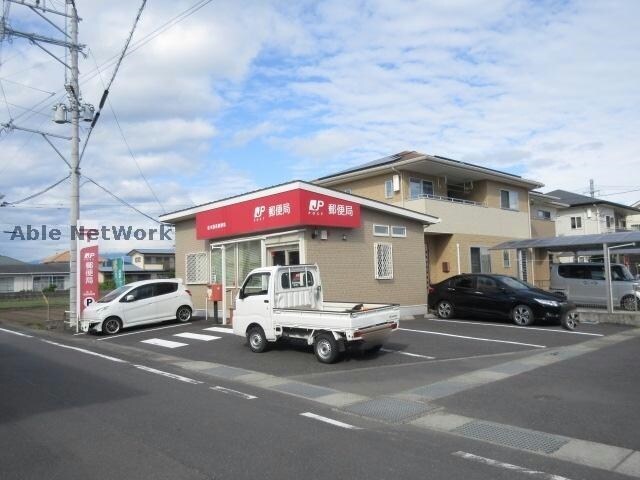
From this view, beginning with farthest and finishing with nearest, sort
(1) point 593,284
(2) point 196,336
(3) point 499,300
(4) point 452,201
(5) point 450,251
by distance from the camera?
1. (4) point 452,201
2. (5) point 450,251
3. (1) point 593,284
4. (3) point 499,300
5. (2) point 196,336

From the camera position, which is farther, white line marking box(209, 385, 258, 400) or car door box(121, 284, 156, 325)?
car door box(121, 284, 156, 325)

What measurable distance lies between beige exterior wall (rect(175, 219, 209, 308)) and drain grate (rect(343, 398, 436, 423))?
1399 centimetres

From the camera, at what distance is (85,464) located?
5320 millimetres

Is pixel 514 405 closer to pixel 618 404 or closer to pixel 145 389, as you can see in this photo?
pixel 618 404

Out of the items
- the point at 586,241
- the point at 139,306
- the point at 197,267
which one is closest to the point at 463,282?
the point at 586,241

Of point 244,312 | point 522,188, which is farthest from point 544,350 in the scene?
point 522,188

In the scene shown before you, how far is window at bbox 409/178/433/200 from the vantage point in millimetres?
24256

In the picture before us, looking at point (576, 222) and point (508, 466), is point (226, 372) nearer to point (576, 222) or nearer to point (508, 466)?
point (508, 466)

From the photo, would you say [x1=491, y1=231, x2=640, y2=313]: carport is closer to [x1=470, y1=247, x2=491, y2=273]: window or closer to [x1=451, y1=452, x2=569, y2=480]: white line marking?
[x1=470, y1=247, x2=491, y2=273]: window

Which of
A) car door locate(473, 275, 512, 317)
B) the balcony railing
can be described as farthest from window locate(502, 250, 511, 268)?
car door locate(473, 275, 512, 317)

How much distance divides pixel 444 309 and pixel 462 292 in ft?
3.26

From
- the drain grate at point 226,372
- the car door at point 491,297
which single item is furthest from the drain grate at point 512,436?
the car door at point 491,297

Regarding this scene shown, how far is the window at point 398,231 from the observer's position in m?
19.0

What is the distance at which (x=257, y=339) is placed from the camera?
41.2 ft
